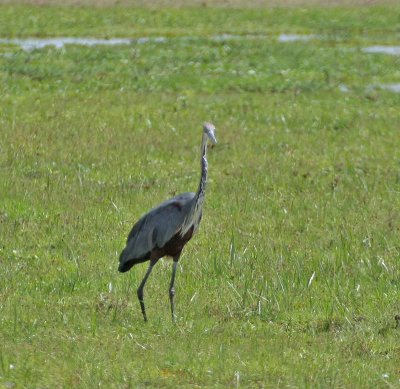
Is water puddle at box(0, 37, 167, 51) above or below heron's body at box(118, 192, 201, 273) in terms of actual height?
below

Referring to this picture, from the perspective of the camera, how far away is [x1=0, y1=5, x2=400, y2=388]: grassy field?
7.73 meters

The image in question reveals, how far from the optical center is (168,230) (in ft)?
29.0

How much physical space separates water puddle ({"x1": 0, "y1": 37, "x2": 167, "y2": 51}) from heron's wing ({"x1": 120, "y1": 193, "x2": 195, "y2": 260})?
18.4 metres

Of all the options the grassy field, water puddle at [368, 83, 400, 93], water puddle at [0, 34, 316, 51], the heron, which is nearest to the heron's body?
the heron

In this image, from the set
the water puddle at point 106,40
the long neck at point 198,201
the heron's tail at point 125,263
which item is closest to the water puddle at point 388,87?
the water puddle at point 106,40

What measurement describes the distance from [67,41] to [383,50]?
7.49 m

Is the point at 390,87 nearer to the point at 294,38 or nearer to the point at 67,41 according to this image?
the point at 294,38

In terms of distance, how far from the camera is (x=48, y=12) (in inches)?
1409

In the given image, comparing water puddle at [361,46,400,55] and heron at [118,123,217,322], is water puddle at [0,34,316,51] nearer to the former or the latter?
water puddle at [361,46,400,55]

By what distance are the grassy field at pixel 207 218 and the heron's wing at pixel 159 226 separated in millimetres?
432

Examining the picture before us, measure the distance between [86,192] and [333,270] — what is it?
3784 millimetres

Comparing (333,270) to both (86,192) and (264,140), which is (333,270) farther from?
(264,140)

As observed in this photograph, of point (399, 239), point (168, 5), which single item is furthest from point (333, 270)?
point (168, 5)

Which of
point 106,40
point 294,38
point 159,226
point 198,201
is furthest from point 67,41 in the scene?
point 198,201
